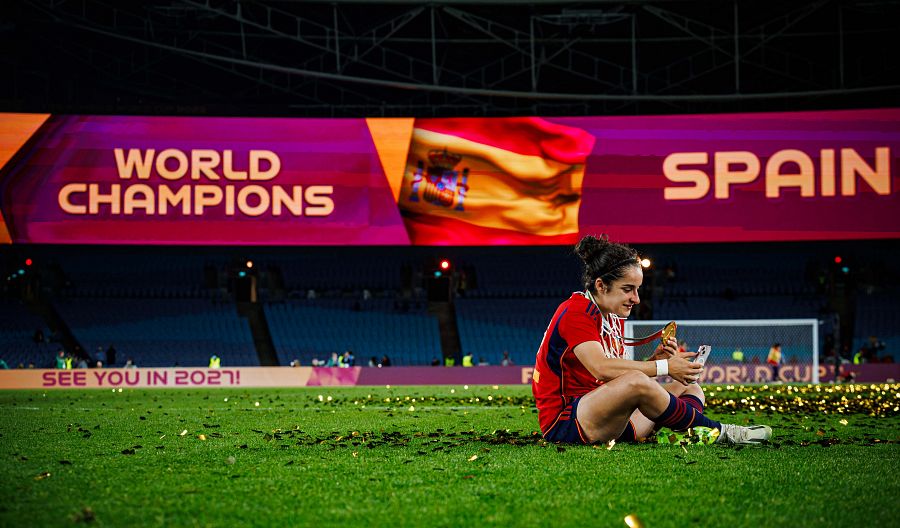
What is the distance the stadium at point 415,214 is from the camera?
22.0 metres

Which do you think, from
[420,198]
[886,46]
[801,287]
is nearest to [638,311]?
[801,287]

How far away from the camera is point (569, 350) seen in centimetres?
834

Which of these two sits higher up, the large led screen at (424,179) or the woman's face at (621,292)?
the large led screen at (424,179)

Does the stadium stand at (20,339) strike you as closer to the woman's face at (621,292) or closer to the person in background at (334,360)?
the person in background at (334,360)

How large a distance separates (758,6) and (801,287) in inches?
538

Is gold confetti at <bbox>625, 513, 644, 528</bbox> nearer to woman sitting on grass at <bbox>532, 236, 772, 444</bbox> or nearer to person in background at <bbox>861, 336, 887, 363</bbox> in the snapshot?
woman sitting on grass at <bbox>532, 236, 772, 444</bbox>

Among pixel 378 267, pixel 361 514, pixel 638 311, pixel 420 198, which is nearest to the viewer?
pixel 361 514

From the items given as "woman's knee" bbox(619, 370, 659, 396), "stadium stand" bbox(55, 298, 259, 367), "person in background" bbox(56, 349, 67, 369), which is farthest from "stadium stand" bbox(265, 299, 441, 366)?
"woman's knee" bbox(619, 370, 659, 396)

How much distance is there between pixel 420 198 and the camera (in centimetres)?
3597

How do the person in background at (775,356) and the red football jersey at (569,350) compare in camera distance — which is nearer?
the red football jersey at (569,350)

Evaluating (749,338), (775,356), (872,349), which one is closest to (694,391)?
(775,356)

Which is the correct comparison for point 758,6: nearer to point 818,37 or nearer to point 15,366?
point 818,37

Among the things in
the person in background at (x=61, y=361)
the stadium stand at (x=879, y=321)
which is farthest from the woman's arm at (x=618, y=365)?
the stadium stand at (x=879, y=321)

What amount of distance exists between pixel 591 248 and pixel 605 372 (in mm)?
1062
